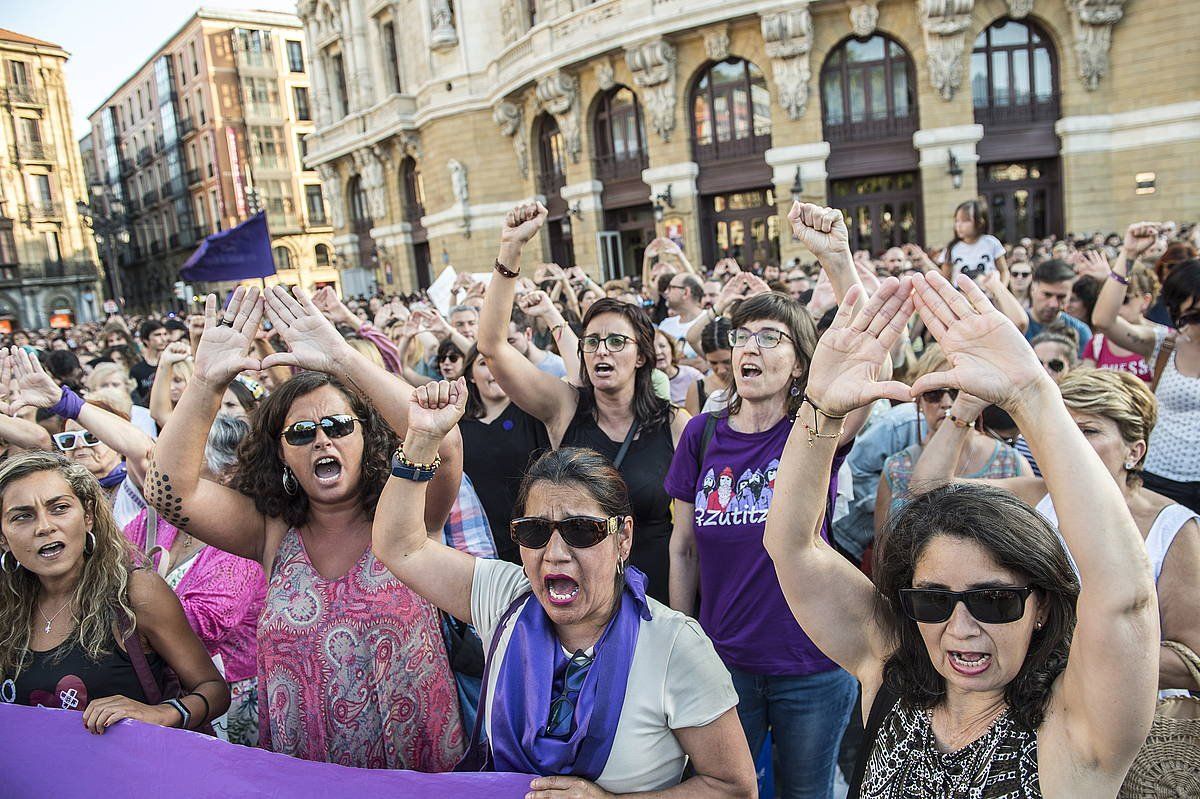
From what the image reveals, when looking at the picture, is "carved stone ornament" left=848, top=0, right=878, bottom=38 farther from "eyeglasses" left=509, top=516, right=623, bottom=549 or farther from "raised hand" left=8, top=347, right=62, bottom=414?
"eyeglasses" left=509, top=516, right=623, bottom=549

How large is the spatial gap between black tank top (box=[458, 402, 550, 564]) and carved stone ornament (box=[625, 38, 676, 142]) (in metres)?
18.8

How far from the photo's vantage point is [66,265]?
48781 millimetres

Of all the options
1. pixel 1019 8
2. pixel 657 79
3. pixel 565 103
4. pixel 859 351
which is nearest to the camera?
pixel 859 351

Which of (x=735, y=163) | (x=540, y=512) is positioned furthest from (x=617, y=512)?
(x=735, y=163)

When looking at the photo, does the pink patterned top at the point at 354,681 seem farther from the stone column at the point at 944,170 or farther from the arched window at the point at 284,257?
the arched window at the point at 284,257

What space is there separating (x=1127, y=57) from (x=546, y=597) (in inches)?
869

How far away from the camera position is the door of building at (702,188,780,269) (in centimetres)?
2109

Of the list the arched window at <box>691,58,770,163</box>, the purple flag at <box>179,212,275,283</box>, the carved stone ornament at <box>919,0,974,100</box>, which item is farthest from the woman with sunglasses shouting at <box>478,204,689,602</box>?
the arched window at <box>691,58,770,163</box>

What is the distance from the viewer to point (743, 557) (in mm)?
2648

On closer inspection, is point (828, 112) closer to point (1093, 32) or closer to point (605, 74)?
point (1093, 32)

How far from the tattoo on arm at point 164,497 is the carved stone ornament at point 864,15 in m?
20.1

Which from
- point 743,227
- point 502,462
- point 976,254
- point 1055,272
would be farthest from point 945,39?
point 502,462

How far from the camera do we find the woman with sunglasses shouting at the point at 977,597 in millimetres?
1381

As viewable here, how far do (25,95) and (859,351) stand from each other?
5905cm
